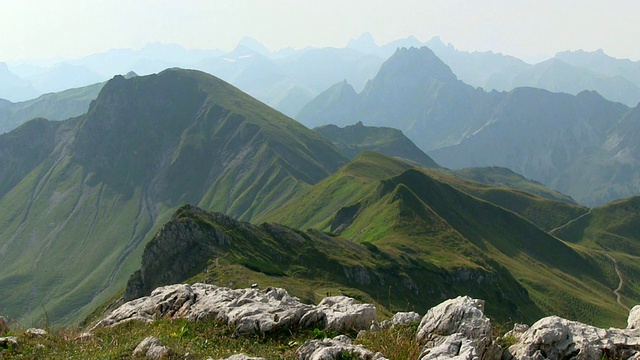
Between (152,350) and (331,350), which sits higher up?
(331,350)

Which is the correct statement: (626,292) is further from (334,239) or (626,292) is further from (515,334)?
(515,334)

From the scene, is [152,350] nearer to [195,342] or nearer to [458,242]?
[195,342]

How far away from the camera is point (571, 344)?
20734 millimetres

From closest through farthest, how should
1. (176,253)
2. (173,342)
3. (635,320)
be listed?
(173,342) < (635,320) < (176,253)

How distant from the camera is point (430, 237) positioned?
15038cm

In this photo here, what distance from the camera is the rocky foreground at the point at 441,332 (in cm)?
2011

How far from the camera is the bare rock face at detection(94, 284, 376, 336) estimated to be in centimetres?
2509

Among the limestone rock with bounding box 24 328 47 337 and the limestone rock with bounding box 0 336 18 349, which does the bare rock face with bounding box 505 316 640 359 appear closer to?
the limestone rock with bounding box 0 336 18 349

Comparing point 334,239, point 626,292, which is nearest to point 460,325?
point 334,239

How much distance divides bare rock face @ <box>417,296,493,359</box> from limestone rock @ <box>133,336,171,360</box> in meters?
10.4

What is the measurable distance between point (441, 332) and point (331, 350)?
4.82 metres

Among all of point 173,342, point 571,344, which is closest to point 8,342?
point 173,342

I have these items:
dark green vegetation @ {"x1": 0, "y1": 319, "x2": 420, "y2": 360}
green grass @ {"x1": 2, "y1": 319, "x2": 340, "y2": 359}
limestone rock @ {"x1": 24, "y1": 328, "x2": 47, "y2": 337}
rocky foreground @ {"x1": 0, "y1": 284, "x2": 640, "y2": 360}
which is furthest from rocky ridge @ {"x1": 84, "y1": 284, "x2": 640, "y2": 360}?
limestone rock @ {"x1": 24, "y1": 328, "x2": 47, "y2": 337}

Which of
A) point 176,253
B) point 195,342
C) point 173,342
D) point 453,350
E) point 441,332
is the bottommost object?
point 176,253
